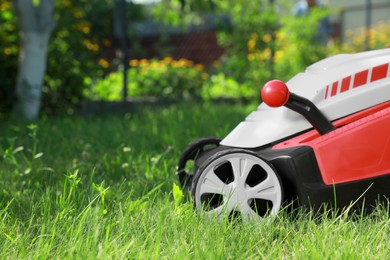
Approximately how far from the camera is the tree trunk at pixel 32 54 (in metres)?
5.60

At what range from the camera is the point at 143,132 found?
15.4 ft

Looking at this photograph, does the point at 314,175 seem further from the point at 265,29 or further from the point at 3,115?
the point at 265,29

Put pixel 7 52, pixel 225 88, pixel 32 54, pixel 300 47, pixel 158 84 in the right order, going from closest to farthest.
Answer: pixel 32 54
pixel 7 52
pixel 158 84
pixel 300 47
pixel 225 88

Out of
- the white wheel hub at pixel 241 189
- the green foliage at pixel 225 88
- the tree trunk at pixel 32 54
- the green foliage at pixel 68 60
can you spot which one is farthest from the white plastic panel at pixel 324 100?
the green foliage at pixel 225 88

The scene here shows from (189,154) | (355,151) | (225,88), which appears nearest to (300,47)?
(225,88)

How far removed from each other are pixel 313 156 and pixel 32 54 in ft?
12.5

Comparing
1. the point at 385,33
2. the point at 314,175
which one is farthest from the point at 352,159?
the point at 385,33

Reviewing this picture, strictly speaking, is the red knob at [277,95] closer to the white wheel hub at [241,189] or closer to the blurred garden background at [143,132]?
the white wheel hub at [241,189]

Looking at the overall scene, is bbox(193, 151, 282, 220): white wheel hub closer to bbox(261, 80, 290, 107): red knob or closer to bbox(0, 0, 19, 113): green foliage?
bbox(261, 80, 290, 107): red knob

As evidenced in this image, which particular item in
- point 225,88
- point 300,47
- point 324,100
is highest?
point 324,100

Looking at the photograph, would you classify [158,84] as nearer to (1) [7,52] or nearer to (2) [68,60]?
(2) [68,60]

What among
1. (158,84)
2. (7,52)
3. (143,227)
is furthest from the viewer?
(158,84)

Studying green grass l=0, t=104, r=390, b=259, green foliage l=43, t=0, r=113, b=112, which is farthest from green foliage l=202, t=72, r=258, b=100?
green grass l=0, t=104, r=390, b=259

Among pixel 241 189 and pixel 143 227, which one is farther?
pixel 241 189
